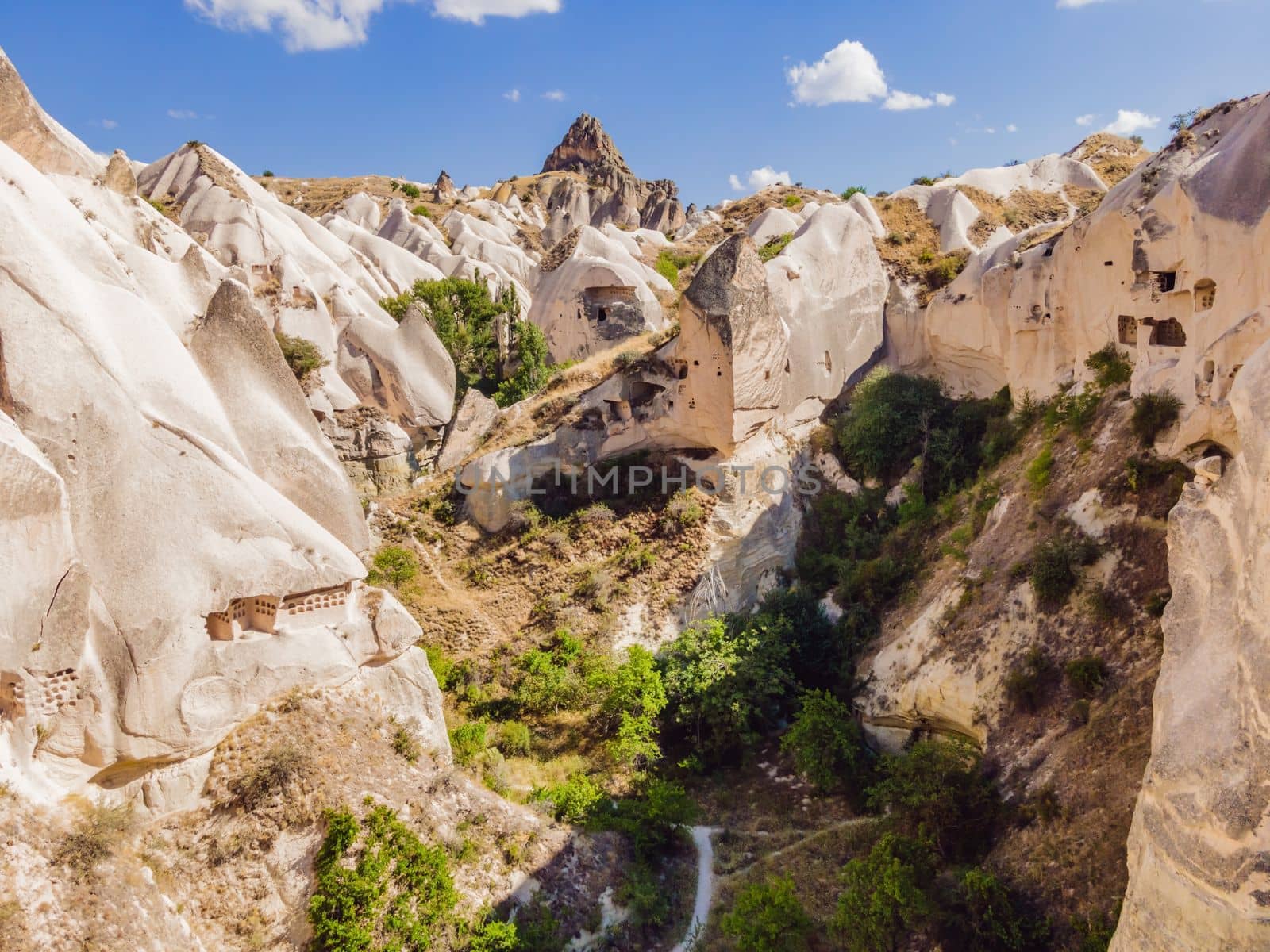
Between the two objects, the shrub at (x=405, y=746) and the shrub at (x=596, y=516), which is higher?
the shrub at (x=596, y=516)

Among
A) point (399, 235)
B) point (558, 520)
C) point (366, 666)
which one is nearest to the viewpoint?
point (366, 666)

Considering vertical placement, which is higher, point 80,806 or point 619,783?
point 80,806

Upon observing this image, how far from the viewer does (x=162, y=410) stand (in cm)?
796

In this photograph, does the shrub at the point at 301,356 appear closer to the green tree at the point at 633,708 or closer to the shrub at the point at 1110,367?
the green tree at the point at 633,708

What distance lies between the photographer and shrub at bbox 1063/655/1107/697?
9477 mm

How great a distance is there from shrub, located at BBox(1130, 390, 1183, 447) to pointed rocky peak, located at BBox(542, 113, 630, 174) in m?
69.5

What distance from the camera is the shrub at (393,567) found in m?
14.9

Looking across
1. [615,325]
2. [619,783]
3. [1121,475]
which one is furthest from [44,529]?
[615,325]

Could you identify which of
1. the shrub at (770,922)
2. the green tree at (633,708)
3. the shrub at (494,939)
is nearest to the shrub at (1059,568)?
the shrub at (770,922)

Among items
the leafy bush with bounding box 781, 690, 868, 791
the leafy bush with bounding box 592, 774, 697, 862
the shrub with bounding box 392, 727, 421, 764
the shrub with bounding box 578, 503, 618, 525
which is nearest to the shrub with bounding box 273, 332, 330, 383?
the shrub with bounding box 578, 503, 618, 525

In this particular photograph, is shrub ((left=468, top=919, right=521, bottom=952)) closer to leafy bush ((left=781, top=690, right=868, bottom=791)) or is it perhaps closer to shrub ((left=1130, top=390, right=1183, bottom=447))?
leafy bush ((left=781, top=690, right=868, bottom=791))

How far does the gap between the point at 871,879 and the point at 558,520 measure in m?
9.83

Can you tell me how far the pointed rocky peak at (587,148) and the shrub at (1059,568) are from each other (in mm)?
70569

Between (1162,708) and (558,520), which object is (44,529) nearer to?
(1162,708)
